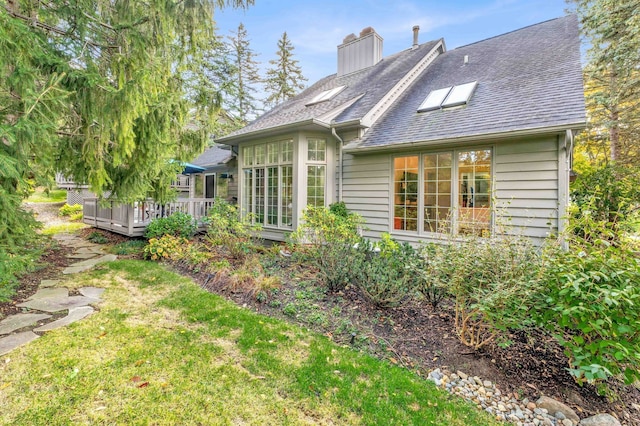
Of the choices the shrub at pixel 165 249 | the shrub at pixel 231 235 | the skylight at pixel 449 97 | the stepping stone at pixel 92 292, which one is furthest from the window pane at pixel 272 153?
the stepping stone at pixel 92 292

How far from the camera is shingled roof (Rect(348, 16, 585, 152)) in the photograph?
5.09 meters

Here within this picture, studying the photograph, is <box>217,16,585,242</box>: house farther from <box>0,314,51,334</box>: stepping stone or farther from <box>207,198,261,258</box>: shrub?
<box>0,314,51,334</box>: stepping stone

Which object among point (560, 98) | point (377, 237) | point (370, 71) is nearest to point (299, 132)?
point (377, 237)

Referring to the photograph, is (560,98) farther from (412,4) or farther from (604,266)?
(412,4)

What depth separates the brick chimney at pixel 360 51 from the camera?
10.4m

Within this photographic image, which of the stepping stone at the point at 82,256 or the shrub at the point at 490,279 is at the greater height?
the shrub at the point at 490,279

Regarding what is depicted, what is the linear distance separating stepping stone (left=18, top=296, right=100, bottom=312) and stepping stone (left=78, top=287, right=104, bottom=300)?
0.29 feet

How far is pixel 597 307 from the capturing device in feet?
7.09

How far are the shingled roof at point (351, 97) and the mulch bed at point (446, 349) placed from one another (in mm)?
4428

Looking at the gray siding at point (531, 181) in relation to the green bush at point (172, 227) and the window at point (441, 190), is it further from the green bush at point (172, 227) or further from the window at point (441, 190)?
the green bush at point (172, 227)

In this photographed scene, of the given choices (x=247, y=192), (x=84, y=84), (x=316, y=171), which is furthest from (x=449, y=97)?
(x=84, y=84)

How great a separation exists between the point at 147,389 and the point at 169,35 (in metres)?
4.77

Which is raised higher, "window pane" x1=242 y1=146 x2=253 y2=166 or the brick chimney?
the brick chimney

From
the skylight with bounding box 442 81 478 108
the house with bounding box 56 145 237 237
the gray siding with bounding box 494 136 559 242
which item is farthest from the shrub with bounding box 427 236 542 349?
the house with bounding box 56 145 237 237
